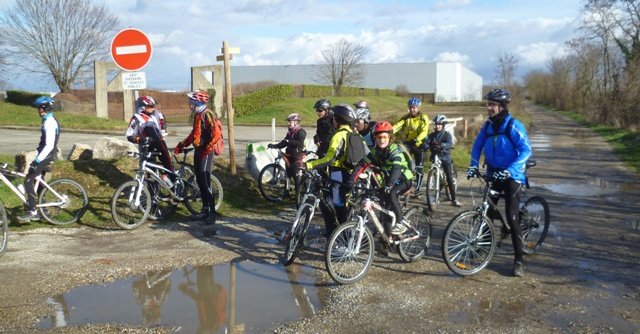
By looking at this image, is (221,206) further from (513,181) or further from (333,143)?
(513,181)

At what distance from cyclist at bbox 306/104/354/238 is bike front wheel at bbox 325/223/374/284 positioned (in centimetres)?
74

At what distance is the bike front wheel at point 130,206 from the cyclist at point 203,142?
0.79m

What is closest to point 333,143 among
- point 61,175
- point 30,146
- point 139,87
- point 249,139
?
point 139,87

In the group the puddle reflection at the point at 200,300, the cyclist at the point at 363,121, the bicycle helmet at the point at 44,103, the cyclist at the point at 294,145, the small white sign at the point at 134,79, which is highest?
the small white sign at the point at 134,79

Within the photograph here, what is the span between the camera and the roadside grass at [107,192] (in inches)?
331

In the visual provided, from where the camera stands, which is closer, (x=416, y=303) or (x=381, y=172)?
(x=416, y=303)

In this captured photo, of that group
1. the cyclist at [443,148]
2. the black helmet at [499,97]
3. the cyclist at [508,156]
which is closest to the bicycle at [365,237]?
the cyclist at [508,156]

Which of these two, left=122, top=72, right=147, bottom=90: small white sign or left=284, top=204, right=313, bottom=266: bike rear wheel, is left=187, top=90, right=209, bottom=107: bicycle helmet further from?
left=284, top=204, right=313, bottom=266: bike rear wheel

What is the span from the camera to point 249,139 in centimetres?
2203

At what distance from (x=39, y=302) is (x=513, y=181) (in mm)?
4819

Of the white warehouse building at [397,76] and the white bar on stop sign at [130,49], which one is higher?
the white warehouse building at [397,76]

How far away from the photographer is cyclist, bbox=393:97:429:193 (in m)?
10.2

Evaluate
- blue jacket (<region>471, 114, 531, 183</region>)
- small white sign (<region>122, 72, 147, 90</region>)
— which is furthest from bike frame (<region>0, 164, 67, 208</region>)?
blue jacket (<region>471, 114, 531, 183</region>)

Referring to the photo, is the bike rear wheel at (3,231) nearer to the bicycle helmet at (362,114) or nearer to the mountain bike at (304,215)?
the mountain bike at (304,215)
